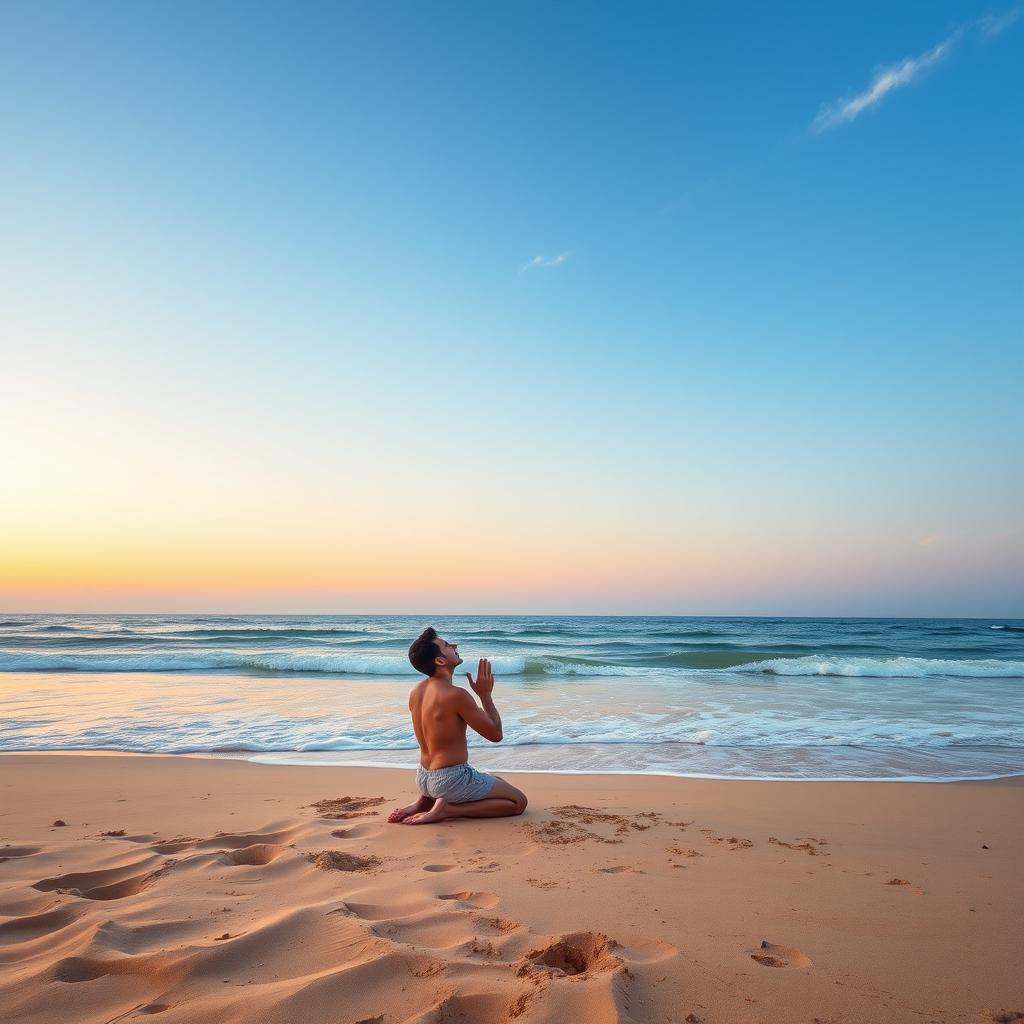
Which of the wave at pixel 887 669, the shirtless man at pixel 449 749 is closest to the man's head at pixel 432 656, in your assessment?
the shirtless man at pixel 449 749

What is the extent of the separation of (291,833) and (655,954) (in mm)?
2759

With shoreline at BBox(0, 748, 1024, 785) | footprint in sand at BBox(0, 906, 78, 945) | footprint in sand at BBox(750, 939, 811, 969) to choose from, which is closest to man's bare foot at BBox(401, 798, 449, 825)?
shoreline at BBox(0, 748, 1024, 785)

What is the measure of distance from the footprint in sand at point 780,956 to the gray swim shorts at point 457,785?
2526 mm

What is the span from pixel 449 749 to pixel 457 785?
27 cm

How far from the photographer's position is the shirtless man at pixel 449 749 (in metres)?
4.87

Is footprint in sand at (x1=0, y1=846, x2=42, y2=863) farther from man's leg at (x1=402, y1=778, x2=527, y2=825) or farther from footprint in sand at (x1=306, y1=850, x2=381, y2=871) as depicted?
man's leg at (x1=402, y1=778, x2=527, y2=825)

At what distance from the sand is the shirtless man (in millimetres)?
231

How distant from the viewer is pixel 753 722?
10.0m

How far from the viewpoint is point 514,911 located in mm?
3064

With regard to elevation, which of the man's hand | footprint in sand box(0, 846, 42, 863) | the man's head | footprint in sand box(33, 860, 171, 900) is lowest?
footprint in sand box(0, 846, 42, 863)

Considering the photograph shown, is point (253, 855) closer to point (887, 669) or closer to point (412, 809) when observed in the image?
point (412, 809)

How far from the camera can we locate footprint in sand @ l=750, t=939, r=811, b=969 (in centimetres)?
258

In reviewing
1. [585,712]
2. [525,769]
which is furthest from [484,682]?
[585,712]

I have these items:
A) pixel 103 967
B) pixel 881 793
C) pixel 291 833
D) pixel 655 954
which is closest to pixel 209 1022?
pixel 103 967
